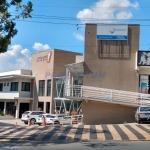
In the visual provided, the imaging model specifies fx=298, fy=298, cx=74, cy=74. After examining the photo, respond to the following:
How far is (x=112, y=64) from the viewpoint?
2991 cm

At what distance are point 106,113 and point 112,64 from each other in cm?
496

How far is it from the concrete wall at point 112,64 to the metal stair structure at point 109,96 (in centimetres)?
104

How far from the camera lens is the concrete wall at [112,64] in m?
29.6

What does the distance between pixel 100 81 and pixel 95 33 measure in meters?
4.88

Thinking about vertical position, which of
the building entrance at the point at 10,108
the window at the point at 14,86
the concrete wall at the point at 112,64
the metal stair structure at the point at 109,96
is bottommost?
the building entrance at the point at 10,108

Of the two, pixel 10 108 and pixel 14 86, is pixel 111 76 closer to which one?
pixel 14 86

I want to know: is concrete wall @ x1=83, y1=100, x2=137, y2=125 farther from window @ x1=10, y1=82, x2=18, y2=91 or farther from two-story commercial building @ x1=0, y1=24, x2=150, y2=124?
window @ x1=10, y1=82, x2=18, y2=91

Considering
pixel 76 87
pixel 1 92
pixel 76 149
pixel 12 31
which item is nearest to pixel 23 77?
pixel 1 92

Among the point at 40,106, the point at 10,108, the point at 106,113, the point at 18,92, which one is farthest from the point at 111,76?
the point at 10,108

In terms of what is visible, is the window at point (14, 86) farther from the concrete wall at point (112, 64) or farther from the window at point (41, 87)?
the concrete wall at point (112, 64)

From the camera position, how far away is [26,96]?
44594 mm

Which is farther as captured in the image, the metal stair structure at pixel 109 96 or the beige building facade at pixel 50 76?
the beige building facade at pixel 50 76

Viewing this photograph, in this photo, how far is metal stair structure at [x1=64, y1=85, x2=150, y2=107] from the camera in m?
28.2

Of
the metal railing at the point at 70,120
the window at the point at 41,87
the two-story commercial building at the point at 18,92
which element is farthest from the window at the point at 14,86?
the metal railing at the point at 70,120
